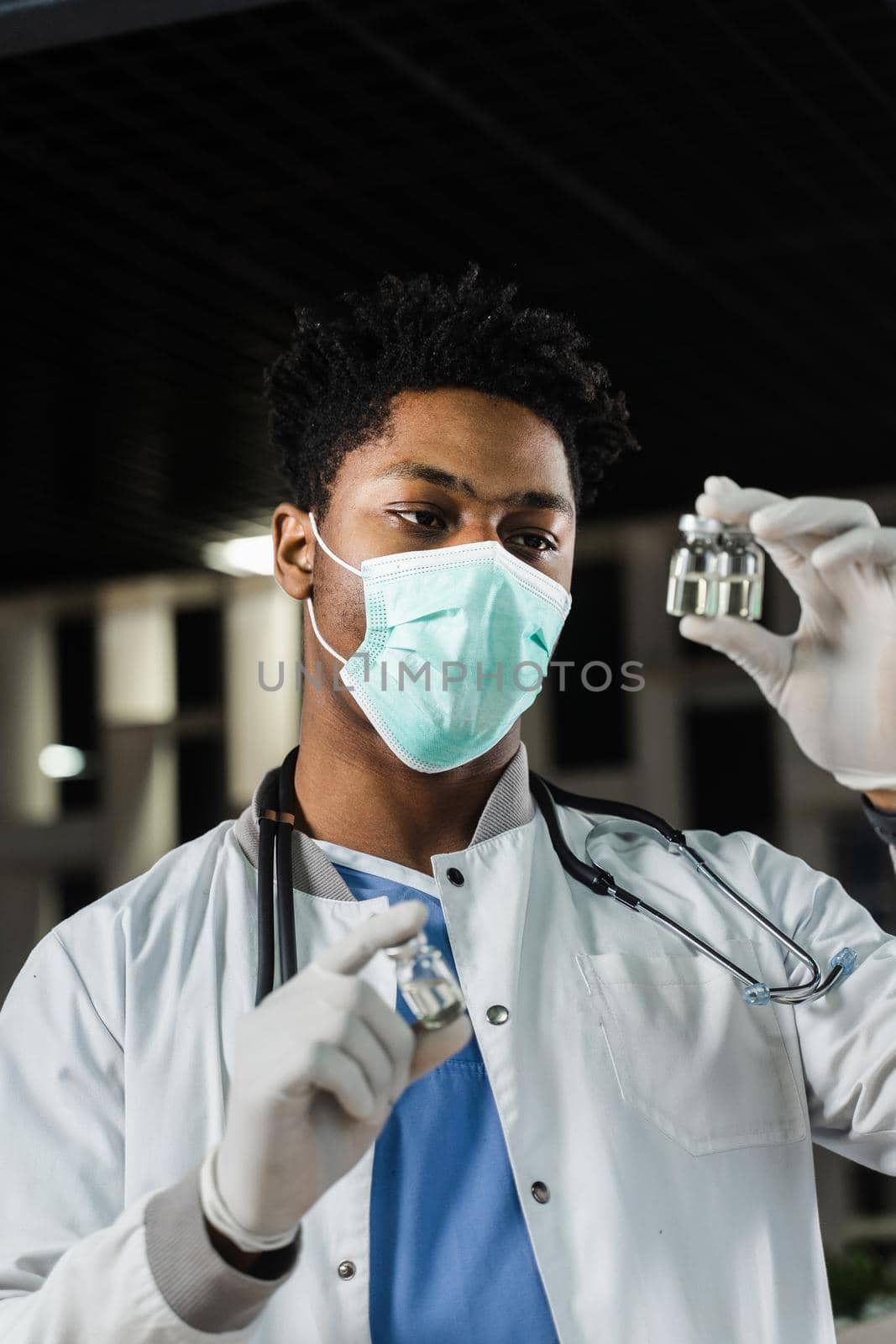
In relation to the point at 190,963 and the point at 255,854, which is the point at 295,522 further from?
the point at 190,963

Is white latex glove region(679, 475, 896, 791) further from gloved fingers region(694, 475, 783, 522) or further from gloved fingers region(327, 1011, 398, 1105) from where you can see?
gloved fingers region(327, 1011, 398, 1105)

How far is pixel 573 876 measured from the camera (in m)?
1.70

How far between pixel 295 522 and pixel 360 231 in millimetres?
1307

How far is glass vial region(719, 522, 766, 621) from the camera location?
54.0 inches

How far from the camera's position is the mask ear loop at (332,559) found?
1.73 metres

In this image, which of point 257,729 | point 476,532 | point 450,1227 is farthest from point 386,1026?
point 257,729

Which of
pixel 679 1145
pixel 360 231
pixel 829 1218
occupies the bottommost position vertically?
Result: pixel 829 1218

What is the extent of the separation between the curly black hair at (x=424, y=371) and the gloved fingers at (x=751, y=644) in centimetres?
44

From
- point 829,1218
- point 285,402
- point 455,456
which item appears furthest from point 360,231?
point 829,1218

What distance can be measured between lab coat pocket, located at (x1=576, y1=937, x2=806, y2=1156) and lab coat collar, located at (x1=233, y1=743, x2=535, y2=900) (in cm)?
17

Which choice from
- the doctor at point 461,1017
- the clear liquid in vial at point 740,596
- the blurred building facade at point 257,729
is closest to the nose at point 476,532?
the doctor at point 461,1017

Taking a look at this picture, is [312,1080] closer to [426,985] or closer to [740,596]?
[426,985]

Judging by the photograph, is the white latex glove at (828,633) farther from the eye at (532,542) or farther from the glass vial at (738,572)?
the eye at (532,542)

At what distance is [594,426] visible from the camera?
75.1 inches
